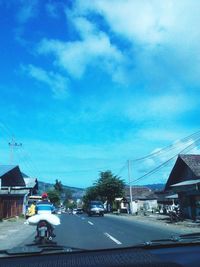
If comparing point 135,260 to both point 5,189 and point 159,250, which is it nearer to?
point 159,250

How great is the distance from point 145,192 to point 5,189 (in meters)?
48.8

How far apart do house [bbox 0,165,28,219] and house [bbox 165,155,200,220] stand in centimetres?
1607

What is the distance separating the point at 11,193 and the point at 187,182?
22774 millimetres

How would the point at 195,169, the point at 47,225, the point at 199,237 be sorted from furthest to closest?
1. the point at 195,169
2. the point at 47,225
3. the point at 199,237

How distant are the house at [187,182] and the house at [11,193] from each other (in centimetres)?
1607

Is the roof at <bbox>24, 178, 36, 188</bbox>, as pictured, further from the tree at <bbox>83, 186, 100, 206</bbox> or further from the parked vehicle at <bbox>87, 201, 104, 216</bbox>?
the tree at <bbox>83, 186, 100, 206</bbox>

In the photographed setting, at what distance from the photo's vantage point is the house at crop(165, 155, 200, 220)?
108ft

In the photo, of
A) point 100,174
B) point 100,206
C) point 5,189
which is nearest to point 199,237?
point 5,189

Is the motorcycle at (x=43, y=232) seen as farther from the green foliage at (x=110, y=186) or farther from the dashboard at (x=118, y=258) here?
the green foliage at (x=110, y=186)

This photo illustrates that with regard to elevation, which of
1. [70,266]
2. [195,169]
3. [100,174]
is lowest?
[70,266]

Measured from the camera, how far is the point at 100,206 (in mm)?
52812

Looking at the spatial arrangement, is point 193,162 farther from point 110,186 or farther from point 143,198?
point 143,198

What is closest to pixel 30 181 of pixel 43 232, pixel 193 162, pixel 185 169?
pixel 185 169

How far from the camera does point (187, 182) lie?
33125 mm
